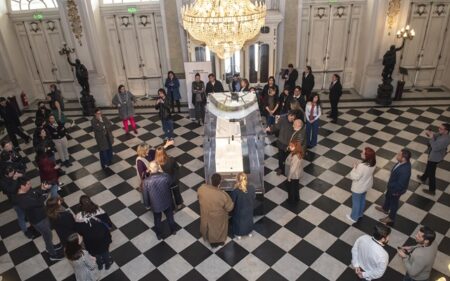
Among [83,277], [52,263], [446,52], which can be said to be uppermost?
[446,52]

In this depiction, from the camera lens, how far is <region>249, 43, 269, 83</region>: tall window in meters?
10.9

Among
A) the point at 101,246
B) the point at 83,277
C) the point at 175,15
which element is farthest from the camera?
the point at 175,15

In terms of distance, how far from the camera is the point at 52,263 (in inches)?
227

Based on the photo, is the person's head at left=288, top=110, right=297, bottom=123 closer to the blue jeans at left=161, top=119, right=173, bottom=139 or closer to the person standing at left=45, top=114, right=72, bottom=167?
the blue jeans at left=161, top=119, right=173, bottom=139

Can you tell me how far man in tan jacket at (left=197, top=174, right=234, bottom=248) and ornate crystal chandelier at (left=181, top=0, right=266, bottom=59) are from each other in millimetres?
1942

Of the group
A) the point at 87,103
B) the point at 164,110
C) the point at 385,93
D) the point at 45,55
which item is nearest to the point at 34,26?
the point at 45,55

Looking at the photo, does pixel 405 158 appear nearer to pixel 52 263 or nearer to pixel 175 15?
pixel 52 263

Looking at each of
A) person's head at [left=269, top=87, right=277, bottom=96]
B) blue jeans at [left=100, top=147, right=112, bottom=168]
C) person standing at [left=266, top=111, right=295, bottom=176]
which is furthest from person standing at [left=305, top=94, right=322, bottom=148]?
blue jeans at [left=100, top=147, right=112, bottom=168]

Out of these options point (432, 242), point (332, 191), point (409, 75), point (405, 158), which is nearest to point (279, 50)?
point (409, 75)

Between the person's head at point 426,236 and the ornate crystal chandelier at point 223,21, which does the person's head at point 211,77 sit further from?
the person's head at point 426,236

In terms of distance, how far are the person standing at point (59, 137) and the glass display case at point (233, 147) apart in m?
3.34

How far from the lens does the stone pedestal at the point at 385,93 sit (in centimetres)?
1038

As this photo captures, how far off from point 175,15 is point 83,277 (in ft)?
26.3

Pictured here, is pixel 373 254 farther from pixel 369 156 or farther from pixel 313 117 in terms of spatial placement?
pixel 313 117
